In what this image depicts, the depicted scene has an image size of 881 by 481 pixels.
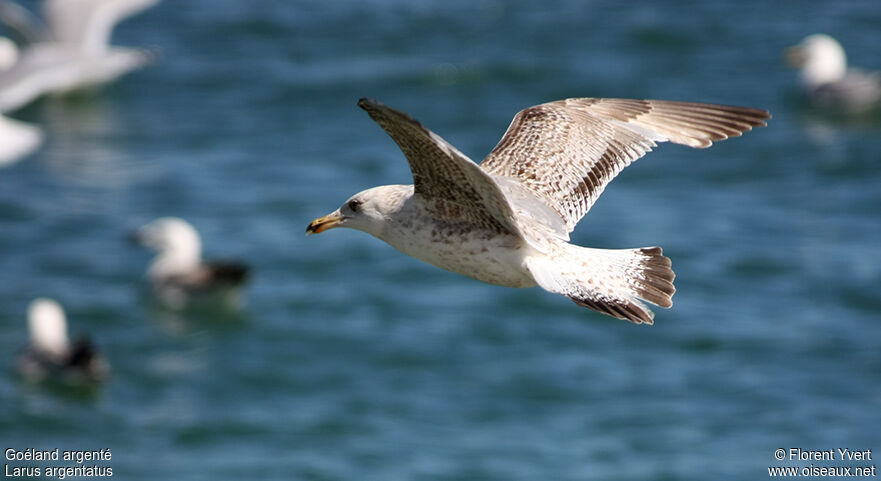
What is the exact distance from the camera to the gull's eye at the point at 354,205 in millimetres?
5906

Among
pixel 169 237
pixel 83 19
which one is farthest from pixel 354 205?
pixel 83 19

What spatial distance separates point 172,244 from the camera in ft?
Result: 63.7

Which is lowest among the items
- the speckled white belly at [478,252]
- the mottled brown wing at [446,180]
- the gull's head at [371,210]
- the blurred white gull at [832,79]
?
the speckled white belly at [478,252]

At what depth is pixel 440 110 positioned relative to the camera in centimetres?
2427

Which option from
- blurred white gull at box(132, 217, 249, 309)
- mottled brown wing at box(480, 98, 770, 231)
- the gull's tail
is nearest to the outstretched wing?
blurred white gull at box(132, 217, 249, 309)

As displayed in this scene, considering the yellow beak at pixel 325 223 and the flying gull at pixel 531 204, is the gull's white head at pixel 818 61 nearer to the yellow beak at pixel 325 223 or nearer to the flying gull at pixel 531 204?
the flying gull at pixel 531 204

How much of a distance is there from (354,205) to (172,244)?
13.9 m

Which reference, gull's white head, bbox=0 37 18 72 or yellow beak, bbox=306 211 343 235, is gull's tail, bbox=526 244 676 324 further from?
gull's white head, bbox=0 37 18 72

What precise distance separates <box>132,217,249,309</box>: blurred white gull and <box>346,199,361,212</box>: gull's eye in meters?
13.0

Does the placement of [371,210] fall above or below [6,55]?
below

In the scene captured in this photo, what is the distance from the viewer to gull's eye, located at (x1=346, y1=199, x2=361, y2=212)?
5.91 meters

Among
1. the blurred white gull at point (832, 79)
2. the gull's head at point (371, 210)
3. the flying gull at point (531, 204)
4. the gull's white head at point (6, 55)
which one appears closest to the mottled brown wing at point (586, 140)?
the flying gull at point (531, 204)

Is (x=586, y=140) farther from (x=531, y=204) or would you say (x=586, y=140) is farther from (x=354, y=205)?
(x=354, y=205)

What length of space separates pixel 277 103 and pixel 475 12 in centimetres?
469
